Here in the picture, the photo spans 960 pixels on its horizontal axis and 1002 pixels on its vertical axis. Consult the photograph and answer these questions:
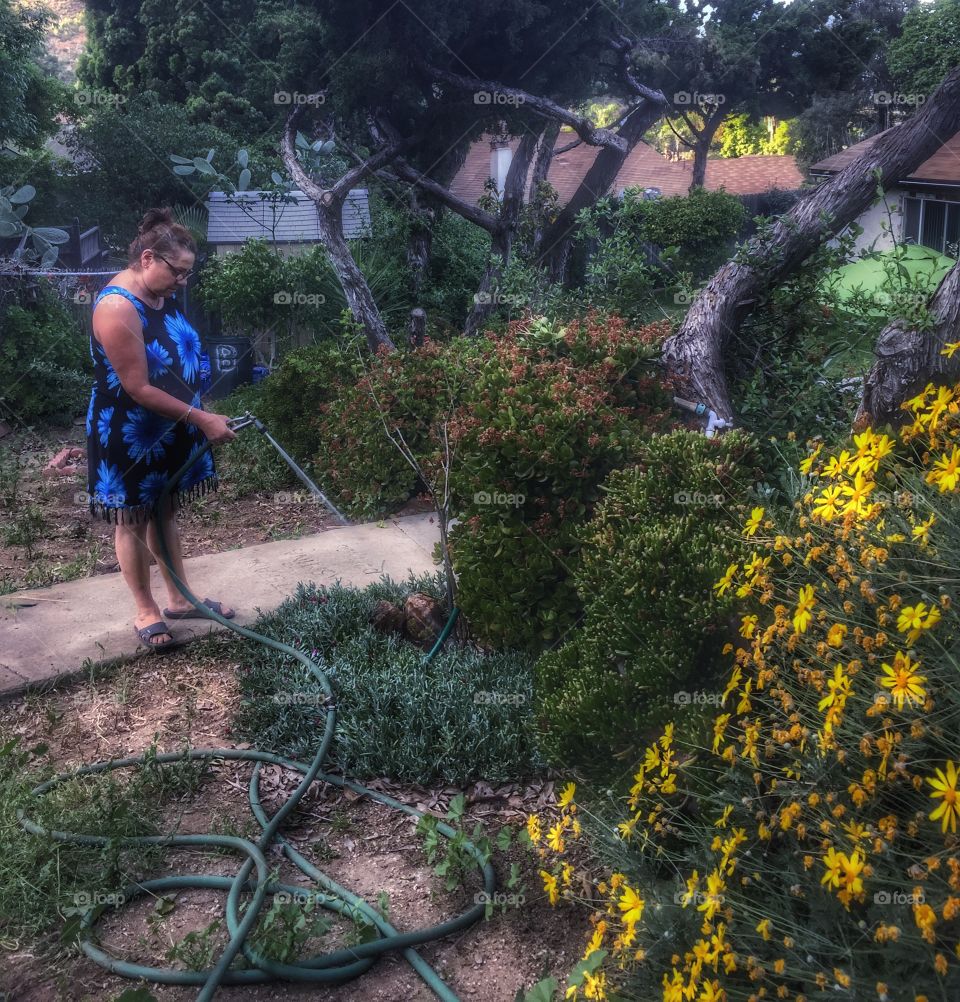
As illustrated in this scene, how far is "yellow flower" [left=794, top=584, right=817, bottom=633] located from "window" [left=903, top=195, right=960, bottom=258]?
15780mm

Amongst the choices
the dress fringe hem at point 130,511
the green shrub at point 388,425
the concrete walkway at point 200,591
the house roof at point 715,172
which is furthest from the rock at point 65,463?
the house roof at point 715,172

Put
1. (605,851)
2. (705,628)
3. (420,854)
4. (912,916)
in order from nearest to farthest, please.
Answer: (912,916), (605,851), (705,628), (420,854)

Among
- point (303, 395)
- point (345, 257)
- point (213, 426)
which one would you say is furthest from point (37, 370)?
point (213, 426)

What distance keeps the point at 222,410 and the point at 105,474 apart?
231 inches

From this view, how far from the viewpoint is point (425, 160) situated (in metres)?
12.9

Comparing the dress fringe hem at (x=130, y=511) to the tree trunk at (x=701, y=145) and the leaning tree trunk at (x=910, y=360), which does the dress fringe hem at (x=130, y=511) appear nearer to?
the leaning tree trunk at (x=910, y=360)

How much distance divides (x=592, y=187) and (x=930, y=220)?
24.6 ft

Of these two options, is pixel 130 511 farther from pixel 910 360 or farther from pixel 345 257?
pixel 345 257

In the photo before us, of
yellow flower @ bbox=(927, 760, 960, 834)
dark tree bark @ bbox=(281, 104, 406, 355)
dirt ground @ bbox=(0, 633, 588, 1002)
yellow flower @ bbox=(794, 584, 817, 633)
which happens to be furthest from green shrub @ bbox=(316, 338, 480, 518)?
yellow flower @ bbox=(927, 760, 960, 834)

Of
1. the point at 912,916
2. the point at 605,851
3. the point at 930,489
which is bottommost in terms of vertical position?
the point at 605,851

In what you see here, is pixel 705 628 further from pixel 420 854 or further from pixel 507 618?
pixel 507 618

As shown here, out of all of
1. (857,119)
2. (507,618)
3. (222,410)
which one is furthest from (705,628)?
(857,119)

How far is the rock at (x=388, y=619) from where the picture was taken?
452cm

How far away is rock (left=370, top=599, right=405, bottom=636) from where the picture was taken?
452 cm
